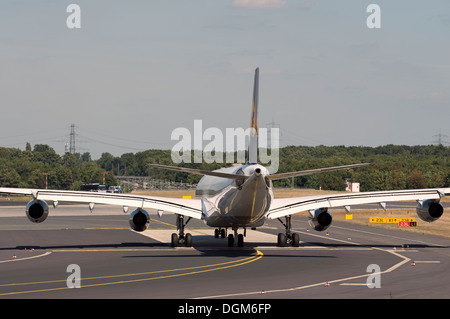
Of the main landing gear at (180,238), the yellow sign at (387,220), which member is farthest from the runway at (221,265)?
the yellow sign at (387,220)

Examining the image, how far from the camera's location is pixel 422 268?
33.7 meters

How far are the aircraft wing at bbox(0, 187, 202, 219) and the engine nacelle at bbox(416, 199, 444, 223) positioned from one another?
14.0 m

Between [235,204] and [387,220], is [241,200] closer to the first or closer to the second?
[235,204]

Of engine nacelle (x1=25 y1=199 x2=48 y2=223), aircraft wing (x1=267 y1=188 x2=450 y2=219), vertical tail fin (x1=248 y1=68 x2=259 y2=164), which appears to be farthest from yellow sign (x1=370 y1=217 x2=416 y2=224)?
engine nacelle (x1=25 y1=199 x2=48 y2=223)

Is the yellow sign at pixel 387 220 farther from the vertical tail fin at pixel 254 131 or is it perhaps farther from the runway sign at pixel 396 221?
the vertical tail fin at pixel 254 131

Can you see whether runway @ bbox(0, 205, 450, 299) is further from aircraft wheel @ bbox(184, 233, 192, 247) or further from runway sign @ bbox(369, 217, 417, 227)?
runway sign @ bbox(369, 217, 417, 227)

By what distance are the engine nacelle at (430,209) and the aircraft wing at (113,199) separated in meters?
14.0

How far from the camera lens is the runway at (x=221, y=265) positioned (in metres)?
26.2

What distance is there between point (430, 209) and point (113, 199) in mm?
19526

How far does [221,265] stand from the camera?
34812 millimetres

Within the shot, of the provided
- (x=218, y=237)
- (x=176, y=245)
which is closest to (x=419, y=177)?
(x=218, y=237)

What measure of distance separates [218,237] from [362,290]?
2647 centimetres

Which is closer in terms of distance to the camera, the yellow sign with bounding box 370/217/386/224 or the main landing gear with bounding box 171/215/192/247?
the main landing gear with bounding box 171/215/192/247

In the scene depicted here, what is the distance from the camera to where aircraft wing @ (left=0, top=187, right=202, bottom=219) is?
132 feet
